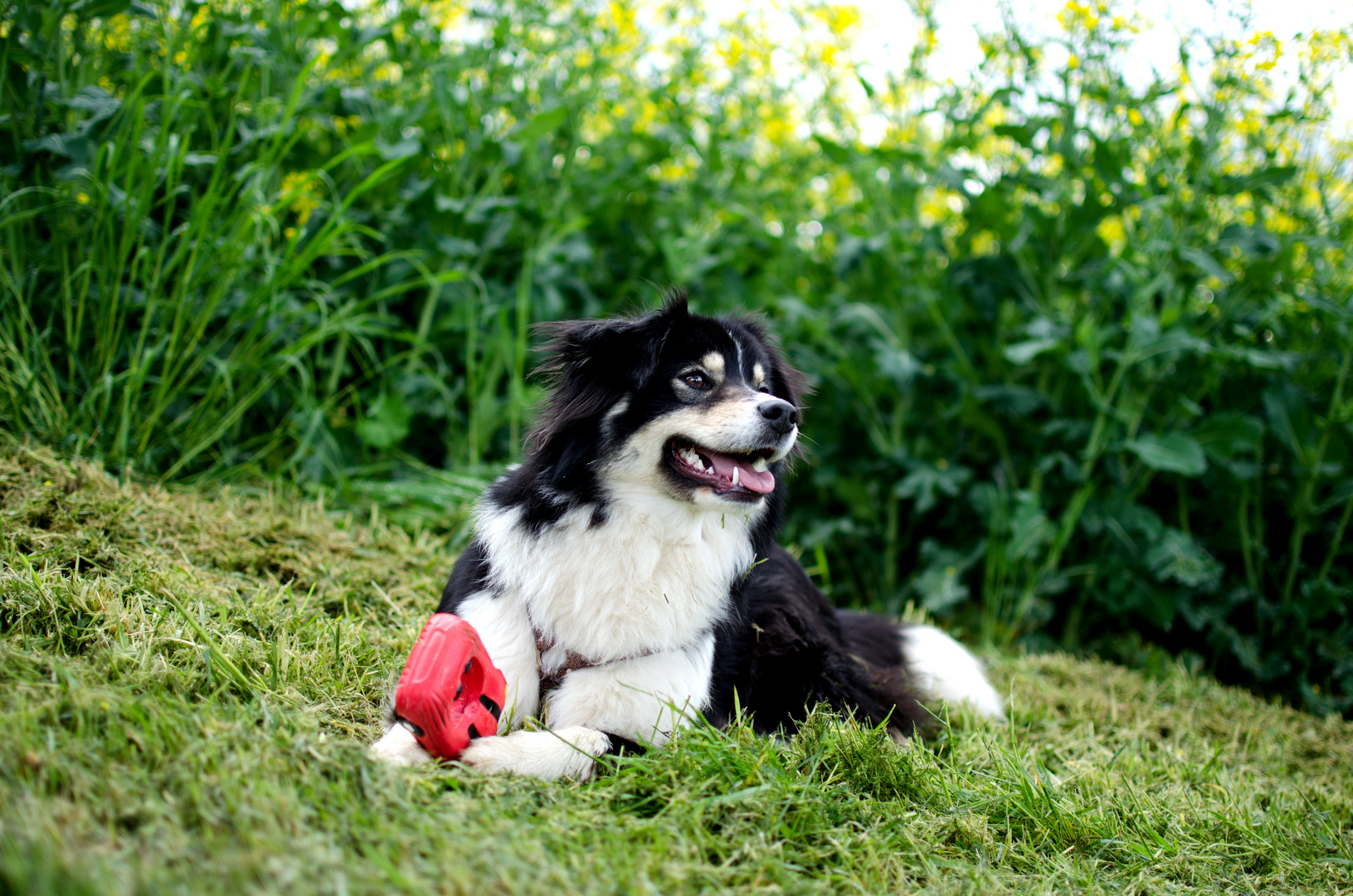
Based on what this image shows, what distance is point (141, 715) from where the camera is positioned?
1725mm

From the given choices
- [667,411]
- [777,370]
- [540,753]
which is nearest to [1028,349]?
[777,370]

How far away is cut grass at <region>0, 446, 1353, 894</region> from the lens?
1480 millimetres

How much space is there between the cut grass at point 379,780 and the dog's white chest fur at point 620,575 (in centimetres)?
35

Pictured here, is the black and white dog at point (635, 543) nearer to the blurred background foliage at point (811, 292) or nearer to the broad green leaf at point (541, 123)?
the blurred background foliage at point (811, 292)

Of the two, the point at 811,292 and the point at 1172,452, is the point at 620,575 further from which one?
the point at 811,292

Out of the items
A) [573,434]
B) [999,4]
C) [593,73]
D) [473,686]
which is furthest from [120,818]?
[999,4]

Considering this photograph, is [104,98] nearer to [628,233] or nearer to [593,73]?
[593,73]

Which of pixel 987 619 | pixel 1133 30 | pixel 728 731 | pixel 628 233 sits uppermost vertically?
pixel 1133 30

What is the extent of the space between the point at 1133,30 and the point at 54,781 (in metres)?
5.57

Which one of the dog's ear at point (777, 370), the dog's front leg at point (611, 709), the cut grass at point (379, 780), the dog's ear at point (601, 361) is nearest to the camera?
→ the cut grass at point (379, 780)

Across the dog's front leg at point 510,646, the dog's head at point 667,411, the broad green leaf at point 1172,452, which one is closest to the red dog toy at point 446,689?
the dog's front leg at point 510,646

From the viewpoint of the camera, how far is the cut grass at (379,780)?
1.48 metres

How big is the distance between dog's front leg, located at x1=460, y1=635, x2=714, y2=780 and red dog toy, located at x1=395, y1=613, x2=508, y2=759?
0.23 feet

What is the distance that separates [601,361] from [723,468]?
500mm
